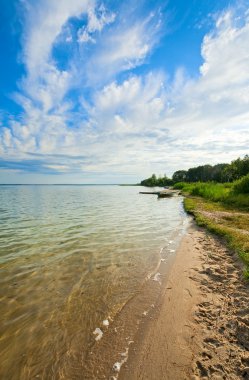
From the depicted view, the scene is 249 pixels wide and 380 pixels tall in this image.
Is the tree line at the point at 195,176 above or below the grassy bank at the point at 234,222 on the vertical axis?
above

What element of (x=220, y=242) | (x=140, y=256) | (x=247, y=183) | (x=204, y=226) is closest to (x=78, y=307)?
(x=140, y=256)

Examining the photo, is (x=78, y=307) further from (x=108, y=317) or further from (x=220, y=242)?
(x=220, y=242)

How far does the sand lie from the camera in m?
3.50

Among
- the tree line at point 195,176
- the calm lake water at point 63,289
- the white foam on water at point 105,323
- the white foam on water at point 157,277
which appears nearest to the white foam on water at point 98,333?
the calm lake water at point 63,289

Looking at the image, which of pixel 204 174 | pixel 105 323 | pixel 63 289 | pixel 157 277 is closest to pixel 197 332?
pixel 105 323

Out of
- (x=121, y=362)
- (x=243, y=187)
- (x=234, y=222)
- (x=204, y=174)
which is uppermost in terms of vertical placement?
(x=204, y=174)

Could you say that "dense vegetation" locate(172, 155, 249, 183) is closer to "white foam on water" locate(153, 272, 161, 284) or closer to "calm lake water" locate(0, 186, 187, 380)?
"calm lake water" locate(0, 186, 187, 380)

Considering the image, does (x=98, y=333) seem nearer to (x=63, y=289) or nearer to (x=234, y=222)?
(x=63, y=289)

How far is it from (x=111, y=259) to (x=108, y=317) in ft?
13.0

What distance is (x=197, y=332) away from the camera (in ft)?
14.4

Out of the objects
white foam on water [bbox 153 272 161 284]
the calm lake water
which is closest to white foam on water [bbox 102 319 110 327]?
the calm lake water

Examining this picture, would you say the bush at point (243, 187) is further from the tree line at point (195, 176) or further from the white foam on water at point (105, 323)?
the tree line at point (195, 176)

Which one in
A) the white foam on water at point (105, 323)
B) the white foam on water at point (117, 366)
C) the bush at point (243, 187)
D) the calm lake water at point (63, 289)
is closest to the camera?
the white foam on water at point (117, 366)

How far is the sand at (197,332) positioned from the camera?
3.50m
